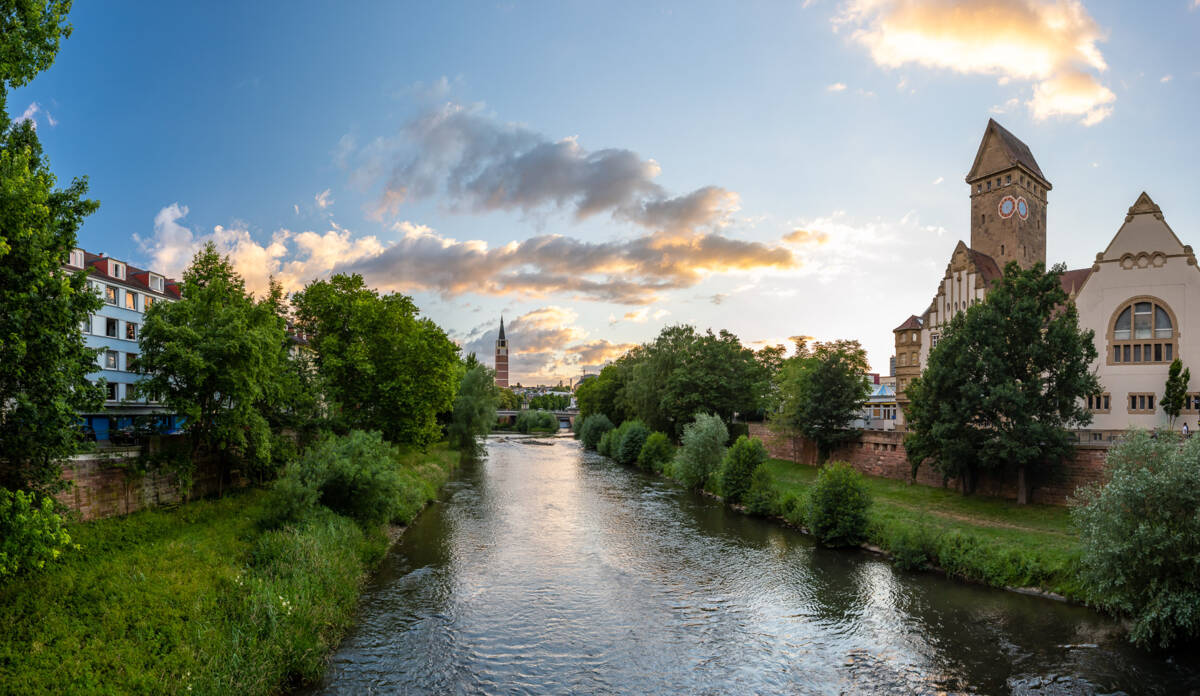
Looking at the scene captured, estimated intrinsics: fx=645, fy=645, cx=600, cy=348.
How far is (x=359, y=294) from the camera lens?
33312 millimetres

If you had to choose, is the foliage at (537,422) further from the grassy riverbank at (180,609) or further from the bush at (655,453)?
the grassy riverbank at (180,609)

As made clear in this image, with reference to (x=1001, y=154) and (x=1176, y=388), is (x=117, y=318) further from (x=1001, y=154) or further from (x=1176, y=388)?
(x=1001, y=154)

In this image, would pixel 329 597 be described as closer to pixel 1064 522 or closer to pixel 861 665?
pixel 861 665

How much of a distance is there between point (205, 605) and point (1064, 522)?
25.5m

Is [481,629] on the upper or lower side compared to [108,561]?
lower

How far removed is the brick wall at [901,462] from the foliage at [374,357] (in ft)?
75.1

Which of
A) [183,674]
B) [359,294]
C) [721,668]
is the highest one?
[359,294]

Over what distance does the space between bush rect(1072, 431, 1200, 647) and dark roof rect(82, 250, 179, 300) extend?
46345 millimetres

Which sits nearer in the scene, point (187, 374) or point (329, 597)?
point (329, 597)

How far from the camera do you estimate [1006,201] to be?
48.4 metres

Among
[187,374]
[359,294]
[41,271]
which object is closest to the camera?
[41,271]

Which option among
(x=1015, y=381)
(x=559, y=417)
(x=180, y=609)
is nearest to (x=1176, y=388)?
(x=1015, y=381)

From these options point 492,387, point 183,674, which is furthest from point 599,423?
point 183,674

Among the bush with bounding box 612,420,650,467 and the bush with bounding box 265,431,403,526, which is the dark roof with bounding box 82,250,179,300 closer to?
the bush with bounding box 265,431,403,526
